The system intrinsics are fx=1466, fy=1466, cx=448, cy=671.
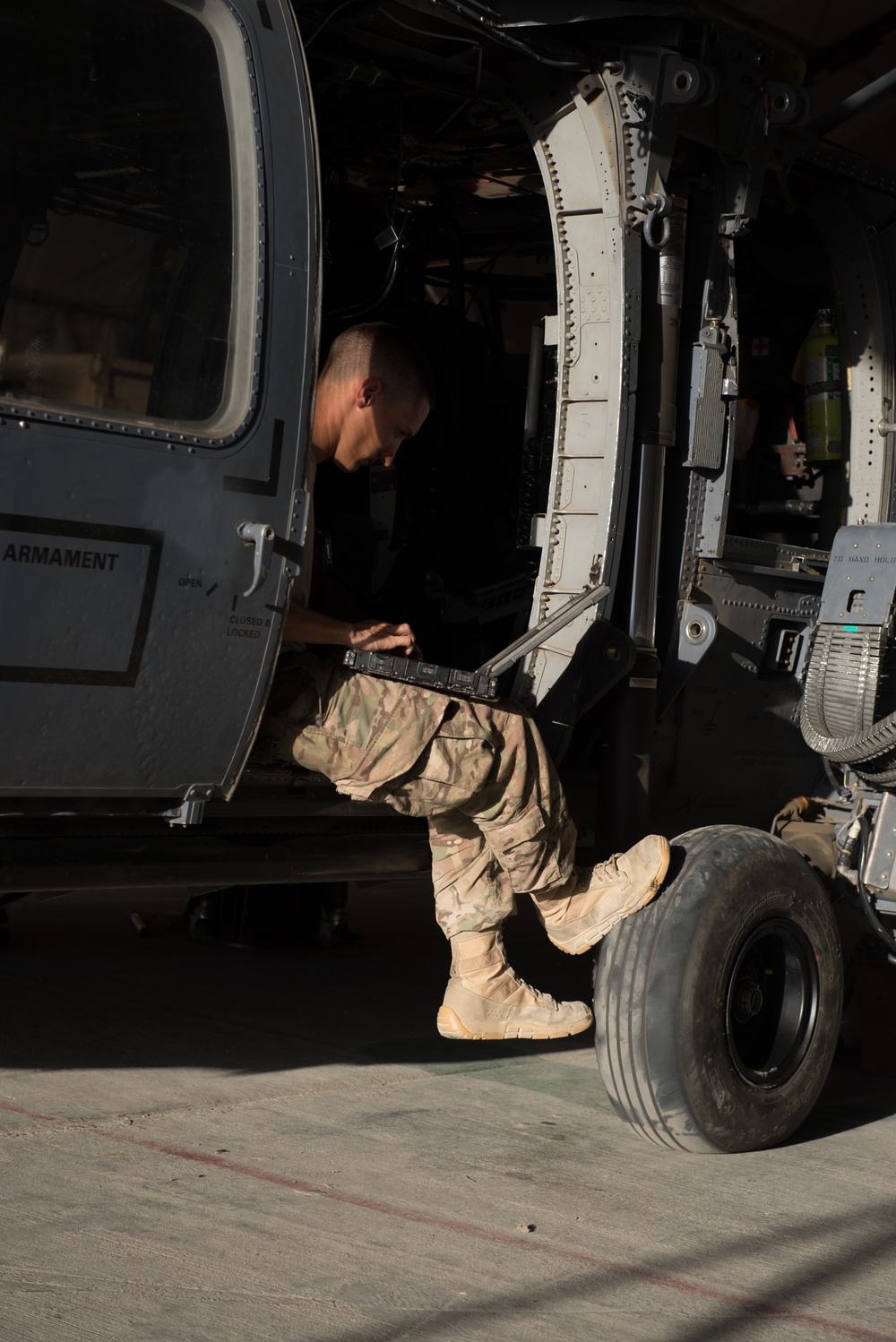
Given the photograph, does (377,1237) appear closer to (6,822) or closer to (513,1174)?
(513,1174)

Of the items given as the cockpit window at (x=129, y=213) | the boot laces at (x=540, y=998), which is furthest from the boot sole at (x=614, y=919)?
the cockpit window at (x=129, y=213)

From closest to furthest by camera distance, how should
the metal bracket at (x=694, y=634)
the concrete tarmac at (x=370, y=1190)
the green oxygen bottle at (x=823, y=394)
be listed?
the concrete tarmac at (x=370, y=1190), the metal bracket at (x=694, y=634), the green oxygen bottle at (x=823, y=394)

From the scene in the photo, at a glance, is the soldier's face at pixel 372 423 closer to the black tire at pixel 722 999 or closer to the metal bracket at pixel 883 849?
the black tire at pixel 722 999

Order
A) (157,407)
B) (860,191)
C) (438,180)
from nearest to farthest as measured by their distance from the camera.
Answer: (157,407)
(860,191)
(438,180)

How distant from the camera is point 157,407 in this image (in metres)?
3.02

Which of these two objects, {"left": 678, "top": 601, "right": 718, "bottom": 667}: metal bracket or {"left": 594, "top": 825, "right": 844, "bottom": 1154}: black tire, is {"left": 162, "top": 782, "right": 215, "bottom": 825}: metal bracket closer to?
{"left": 594, "top": 825, "right": 844, "bottom": 1154}: black tire

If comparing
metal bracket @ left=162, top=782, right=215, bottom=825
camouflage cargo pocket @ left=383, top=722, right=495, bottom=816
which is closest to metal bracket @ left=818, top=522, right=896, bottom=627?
camouflage cargo pocket @ left=383, top=722, right=495, bottom=816

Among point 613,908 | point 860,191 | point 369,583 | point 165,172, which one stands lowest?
point 613,908

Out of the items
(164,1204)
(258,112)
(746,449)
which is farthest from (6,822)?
(746,449)

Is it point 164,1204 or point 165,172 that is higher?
point 165,172

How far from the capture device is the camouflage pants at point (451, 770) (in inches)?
137

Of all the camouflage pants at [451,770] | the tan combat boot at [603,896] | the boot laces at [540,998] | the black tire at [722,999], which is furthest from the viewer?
the boot laces at [540,998]

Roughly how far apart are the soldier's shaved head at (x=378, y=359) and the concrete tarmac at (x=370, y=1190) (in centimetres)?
197

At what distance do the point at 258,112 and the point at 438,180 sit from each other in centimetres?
255
